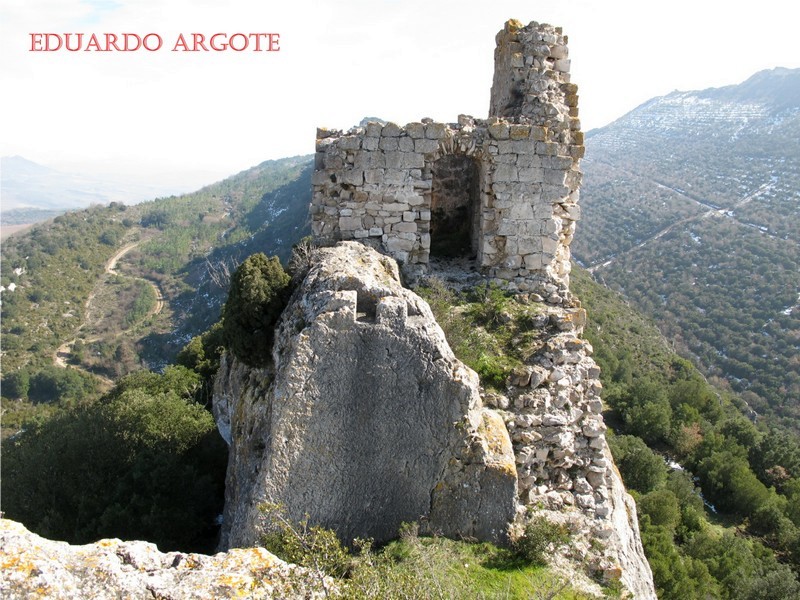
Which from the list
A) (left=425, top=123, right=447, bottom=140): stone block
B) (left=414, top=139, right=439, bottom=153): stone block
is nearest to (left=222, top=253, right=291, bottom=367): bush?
(left=414, top=139, right=439, bottom=153): stone block

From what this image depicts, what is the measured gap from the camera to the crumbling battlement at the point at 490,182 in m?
7.69

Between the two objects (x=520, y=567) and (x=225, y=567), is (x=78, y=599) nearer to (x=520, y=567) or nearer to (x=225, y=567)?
(x=225, y=567)

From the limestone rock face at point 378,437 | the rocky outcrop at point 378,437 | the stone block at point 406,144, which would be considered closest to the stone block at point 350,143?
the stone block at point 406,144

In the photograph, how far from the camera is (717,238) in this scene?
190 feet

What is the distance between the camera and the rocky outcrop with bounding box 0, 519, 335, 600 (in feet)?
10.3

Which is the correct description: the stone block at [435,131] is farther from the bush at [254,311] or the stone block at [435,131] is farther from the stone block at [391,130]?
the bush at [254,311]

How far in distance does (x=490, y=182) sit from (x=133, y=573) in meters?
6.29

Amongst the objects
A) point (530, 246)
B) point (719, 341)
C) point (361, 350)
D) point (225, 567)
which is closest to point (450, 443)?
point (361, 350)

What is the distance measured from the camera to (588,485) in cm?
598

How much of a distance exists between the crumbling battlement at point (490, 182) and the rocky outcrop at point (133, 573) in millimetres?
4908

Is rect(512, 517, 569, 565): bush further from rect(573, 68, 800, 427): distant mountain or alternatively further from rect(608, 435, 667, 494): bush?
rect(573, 68, 800, 427): distant mountain

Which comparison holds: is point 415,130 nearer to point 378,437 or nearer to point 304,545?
point 378,437

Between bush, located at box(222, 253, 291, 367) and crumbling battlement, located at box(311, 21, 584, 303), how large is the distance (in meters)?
1.70

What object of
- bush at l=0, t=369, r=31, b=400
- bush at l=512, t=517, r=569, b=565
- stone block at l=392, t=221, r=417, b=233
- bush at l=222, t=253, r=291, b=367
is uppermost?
stone block at l=392, t=221, r=417, b=233
